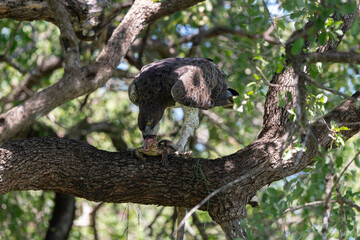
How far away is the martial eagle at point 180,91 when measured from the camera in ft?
15.3

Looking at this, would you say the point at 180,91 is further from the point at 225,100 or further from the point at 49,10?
the point at 49,10

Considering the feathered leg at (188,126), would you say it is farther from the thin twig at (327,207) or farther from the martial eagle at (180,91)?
the thin twig at (327,207)

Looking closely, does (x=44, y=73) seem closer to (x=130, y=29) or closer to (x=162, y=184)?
(x=130, y=29)

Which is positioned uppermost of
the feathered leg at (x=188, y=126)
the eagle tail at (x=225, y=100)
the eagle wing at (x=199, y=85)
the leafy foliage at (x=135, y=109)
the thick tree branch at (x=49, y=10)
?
the thick tree branch at (x=49, y=10)

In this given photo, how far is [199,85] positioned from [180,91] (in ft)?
0.93

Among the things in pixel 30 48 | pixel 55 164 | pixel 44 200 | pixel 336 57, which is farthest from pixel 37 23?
pixel 336 57

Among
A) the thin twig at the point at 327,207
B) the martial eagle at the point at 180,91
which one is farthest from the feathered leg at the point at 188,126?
the thin twig at the point at 327,207

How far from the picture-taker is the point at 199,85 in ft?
15.7

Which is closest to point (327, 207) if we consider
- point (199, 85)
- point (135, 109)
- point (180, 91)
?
point (180, 91)

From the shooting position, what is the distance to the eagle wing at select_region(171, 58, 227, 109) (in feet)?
15.1

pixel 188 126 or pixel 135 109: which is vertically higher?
pixel 188 126

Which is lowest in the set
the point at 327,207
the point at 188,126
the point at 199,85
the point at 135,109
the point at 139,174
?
the point at 135,109

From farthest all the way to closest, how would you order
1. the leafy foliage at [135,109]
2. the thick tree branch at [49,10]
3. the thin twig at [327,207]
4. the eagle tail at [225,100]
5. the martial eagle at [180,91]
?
the leafy foliage at [135,109] < the eagle tail at [225,100] < the martial eagle at [180,91] < the thick tree branch at [49,10] < the thin twig at [327,207]

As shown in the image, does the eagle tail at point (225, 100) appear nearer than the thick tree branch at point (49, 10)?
No
